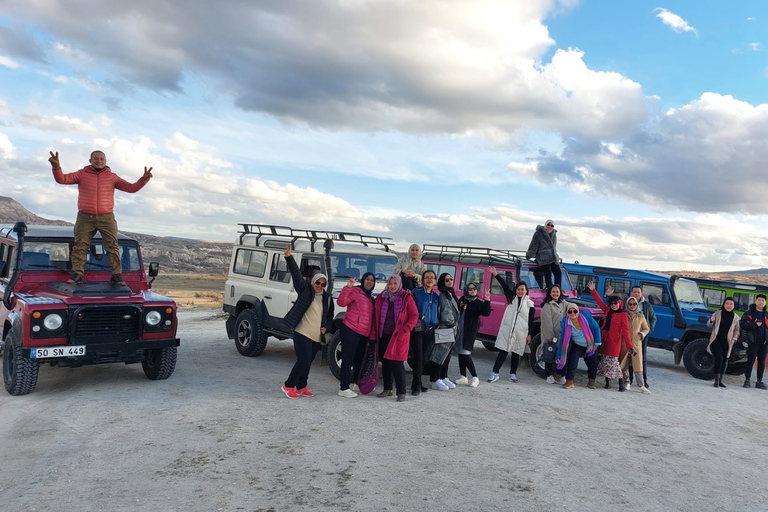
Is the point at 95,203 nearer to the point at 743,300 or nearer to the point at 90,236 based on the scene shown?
the point at 90,236

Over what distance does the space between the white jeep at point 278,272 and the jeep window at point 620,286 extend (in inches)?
222

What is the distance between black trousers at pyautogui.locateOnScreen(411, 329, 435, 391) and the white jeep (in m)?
1.41

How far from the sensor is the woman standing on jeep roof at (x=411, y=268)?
9633mm

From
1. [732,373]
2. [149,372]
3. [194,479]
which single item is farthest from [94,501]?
[732,373]

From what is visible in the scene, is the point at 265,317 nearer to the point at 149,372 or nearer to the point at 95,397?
the point at 149,372

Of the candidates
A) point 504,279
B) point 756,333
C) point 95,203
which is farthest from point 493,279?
point 95,203

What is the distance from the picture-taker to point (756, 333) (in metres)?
11.5

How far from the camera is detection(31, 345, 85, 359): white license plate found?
313 inches

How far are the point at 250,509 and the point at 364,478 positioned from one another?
1.09 m

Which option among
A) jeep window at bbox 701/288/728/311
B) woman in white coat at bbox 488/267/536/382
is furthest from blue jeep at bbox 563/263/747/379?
woman in white coat at bbox 488/267/536/382

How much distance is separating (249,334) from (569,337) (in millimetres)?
5891

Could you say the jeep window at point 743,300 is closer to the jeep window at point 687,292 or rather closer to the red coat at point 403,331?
the jeep window at point 687,292

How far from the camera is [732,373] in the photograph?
12.9 metres

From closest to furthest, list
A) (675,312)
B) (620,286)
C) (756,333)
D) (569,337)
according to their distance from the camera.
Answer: (569,337), (756,333), (675,312), (620,286)
